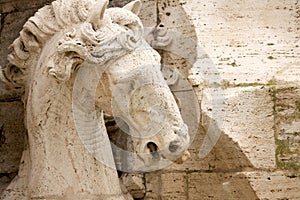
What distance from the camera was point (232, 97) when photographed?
183 cm

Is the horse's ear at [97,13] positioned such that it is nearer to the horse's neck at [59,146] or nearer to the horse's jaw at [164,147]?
the horse's neck at [59,146]

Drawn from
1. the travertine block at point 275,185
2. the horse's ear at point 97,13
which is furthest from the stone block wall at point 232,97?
the horse's ear at point 97,13

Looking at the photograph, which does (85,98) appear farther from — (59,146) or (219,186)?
(219,186)

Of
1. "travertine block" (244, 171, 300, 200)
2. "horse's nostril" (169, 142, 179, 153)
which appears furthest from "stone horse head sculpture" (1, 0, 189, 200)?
"travertine block" (244, 171, 300, 200)

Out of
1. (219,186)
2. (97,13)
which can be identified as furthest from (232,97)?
(97,13)

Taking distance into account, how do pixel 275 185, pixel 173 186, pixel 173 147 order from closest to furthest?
pixel 173 147, pixel 275 185, pixel 173 186

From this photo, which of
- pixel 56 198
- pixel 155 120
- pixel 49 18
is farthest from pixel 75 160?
pixel 49 18

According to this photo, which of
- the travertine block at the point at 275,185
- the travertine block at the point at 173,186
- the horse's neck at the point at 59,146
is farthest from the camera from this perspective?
the travertine block at the point at 173,186

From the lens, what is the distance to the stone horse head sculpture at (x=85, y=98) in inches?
59.1

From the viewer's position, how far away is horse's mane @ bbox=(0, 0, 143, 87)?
1516 millimetres

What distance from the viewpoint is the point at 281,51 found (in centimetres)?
192

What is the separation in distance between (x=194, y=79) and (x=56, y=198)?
558 millimetres

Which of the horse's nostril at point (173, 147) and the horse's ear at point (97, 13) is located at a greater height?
the horse's ear at point (97, 13)

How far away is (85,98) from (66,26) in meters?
0.19
